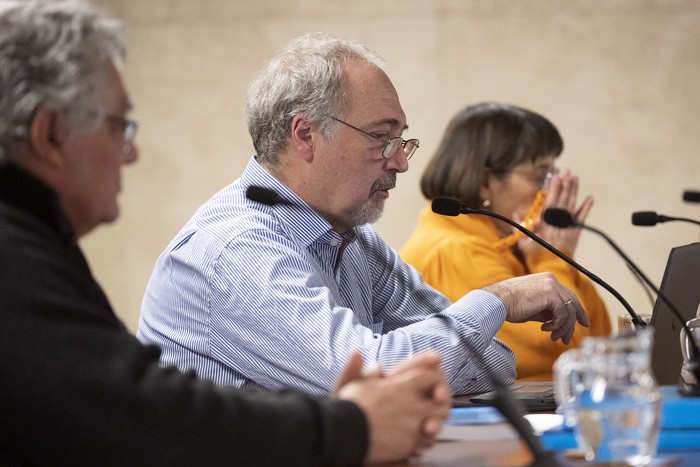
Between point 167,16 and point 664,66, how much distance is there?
7.42 ft

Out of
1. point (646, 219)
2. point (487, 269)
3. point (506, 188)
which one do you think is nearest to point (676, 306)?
point (646, 219)

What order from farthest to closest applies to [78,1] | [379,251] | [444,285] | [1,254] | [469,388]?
[444,285]
[379,251]
[469,388]
[78,1]
[1,254]

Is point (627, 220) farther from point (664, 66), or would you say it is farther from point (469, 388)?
point (469, 388)

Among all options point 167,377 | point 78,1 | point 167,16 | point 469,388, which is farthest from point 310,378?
point 167,16

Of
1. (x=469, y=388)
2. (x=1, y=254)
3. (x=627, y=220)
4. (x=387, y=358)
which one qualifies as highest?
(x=1, y=254)

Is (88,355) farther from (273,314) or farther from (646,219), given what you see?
(646,219)

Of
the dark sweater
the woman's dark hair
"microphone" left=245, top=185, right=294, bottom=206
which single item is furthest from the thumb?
the woman's dark hair

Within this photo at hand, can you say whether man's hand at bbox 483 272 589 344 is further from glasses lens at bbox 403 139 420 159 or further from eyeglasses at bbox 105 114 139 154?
eyeglasses at bbox 105 114 139 154

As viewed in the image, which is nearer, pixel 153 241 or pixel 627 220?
pixel 627 220

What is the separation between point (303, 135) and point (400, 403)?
103cm

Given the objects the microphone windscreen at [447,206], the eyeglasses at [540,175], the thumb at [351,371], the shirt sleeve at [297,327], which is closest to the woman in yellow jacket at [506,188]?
the eyeglasses at [540,175]

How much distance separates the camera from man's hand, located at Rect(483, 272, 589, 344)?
1883mm

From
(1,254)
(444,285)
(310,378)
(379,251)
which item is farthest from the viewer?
(444,285)

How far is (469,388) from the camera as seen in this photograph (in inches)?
74.3
